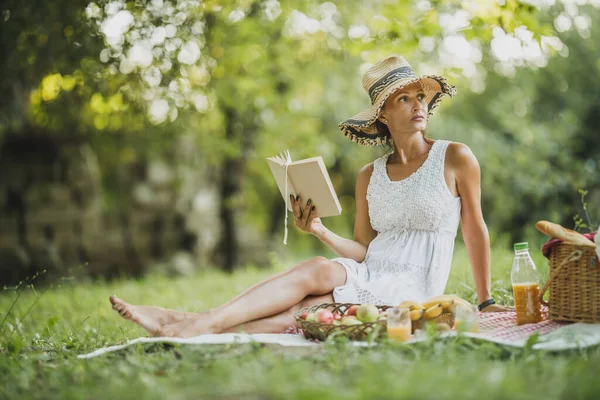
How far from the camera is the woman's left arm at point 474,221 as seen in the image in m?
3.76

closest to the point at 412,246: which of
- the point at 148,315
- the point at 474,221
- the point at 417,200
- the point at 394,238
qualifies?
the point at 394,238

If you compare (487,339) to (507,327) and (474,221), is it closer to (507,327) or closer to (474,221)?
(507,327)

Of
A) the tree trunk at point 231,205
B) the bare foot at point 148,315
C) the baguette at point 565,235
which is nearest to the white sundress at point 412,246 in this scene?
the baguette at point 565,235

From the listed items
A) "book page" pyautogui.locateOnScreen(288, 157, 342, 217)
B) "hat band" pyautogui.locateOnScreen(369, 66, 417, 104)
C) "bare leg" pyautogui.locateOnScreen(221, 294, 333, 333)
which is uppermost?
"hat band" pyautogui.locateOnScreen(369, 66, 417, 104)

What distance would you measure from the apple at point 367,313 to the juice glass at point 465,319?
40 centimetres

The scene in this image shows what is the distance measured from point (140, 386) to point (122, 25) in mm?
4295

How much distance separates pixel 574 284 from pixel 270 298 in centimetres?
163

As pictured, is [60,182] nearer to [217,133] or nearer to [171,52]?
[217,133]

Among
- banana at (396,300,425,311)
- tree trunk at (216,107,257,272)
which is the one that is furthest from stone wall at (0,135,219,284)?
banana at (396,300,425,311)

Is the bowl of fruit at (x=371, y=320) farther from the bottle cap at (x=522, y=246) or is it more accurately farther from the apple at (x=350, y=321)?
the bottle cap at (x=522, y=246)

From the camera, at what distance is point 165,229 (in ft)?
34.6

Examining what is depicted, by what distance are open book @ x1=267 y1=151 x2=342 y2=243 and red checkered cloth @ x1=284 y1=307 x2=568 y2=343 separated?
30.2 inches

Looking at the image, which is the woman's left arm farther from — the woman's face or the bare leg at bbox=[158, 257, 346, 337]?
the bare leg at bbox=[158, 257, 346, 337]

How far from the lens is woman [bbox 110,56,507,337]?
11.8ft
